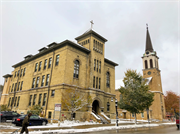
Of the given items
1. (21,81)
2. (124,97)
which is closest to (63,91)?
(124,97)

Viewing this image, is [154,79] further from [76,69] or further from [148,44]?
[76,69]

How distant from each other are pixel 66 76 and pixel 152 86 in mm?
46738

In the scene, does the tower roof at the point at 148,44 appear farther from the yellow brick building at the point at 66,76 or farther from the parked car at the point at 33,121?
the parked car at the point at 33,121

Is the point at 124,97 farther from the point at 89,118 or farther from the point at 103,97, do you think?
the point at 89,118

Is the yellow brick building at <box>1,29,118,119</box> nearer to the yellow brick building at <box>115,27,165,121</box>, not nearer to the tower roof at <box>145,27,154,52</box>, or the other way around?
the yellow brick building at <box>115,27,165,121</box>

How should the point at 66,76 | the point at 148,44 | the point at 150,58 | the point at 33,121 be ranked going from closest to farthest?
the point at 33,121
the point at 66,76
the point at 150,58
the point at 148,44

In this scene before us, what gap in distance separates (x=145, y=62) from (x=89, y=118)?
1969 inches

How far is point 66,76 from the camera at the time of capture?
2562 cm

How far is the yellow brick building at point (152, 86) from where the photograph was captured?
176ft

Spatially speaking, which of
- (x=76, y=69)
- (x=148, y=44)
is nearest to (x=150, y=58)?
(x=148, y=44)

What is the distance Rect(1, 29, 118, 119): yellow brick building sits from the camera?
26234 mm

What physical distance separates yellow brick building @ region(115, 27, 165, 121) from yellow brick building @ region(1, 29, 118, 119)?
78.0ft

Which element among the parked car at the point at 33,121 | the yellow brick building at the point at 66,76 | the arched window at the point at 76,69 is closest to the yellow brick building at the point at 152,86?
the yellow brick building at the point at 66,76

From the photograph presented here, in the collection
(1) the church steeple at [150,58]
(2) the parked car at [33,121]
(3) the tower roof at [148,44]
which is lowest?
(2) the parked car at [33,121]
